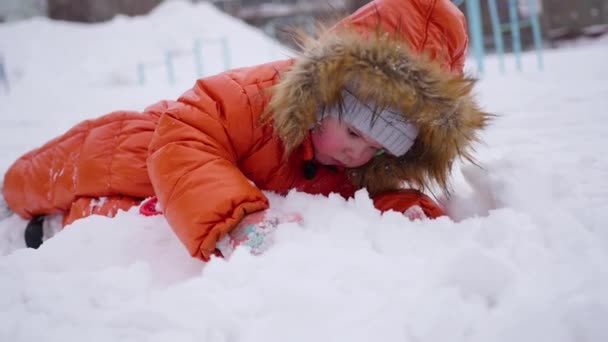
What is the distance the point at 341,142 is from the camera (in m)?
1.04

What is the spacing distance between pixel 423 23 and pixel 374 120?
0.30 m

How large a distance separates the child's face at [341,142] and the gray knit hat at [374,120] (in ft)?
0.06

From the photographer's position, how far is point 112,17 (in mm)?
8453

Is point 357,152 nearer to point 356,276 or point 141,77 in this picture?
point 356,276

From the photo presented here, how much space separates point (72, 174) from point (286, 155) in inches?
26.0

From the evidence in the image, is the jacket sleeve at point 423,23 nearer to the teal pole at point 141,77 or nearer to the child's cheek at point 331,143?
the child's cheek at point 331,143

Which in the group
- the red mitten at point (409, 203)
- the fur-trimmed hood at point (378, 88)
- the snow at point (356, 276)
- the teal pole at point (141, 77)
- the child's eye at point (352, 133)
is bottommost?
the teal pole at point (141, 77)

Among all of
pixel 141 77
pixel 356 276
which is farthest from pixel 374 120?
pixel 141 77

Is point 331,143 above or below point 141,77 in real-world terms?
above

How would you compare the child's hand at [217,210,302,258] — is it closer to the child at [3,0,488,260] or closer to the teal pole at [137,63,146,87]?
the child at [3,0,488,260]

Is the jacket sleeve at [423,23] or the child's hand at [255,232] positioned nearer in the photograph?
the child's hand at [255,232]

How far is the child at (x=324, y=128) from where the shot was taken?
0.92 m

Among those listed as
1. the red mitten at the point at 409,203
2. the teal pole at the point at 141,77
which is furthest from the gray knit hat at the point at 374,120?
the teal pole at the point at 141,77

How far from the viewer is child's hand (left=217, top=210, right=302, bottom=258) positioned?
2.72 feet
